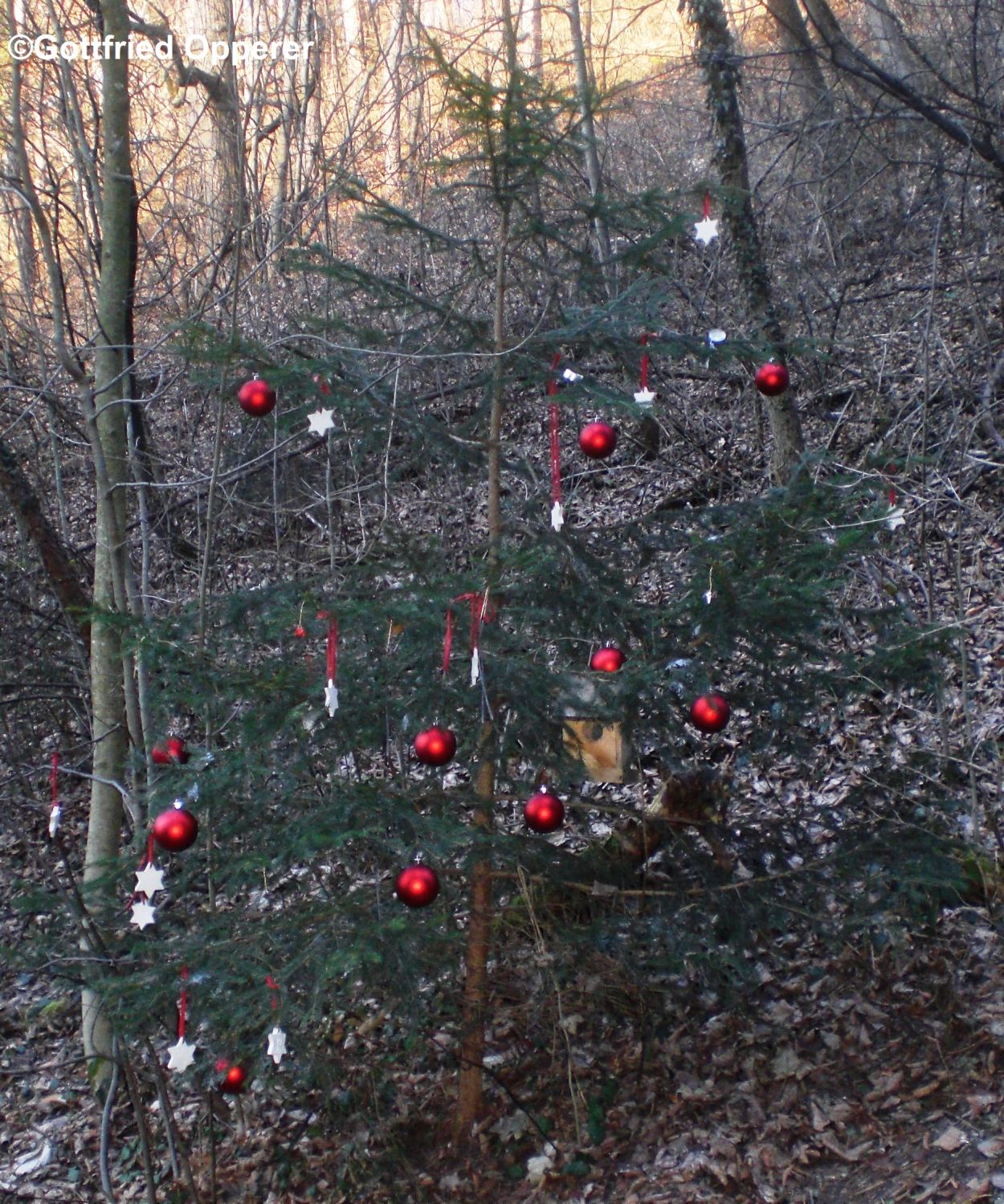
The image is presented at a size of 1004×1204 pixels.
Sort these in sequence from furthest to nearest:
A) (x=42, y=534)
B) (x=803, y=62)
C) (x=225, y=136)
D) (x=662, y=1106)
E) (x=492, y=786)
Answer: (x=803, y=62), (x=42, y=534), (x=225, y=136), (x=662, y=1106), (x=492, y=786)

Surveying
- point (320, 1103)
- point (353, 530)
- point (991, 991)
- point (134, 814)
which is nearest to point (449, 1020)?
point (320, 1103)

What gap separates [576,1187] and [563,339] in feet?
10.6

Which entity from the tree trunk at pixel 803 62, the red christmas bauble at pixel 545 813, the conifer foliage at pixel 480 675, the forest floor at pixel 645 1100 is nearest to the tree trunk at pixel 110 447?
the forest floor at pixel 645 1100

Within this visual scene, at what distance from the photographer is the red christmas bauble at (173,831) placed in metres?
3.18

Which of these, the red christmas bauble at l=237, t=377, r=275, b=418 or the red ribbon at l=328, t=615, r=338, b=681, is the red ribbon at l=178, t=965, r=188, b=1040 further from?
the red christmas bauble at l=237, t=377, r=275, b=418

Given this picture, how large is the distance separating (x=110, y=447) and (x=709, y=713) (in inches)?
122

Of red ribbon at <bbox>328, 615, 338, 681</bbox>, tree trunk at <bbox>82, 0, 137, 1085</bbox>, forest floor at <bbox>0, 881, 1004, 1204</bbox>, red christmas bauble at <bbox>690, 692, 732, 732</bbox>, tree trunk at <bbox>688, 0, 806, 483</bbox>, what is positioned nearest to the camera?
red ribbon at <bbox>328, 615, 338, 681</bbox>

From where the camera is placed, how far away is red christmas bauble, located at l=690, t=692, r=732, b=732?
3.38 m

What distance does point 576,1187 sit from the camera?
4.13 meters

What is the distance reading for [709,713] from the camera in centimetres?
338

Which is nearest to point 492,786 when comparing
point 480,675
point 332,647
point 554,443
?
point 480,675

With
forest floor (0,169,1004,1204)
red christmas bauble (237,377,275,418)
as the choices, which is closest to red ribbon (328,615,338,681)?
red christmas bauble (237,377,275,418)

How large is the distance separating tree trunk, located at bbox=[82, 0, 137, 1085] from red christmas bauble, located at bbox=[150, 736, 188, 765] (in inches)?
36.4

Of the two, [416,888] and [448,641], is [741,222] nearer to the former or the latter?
[448,641]
